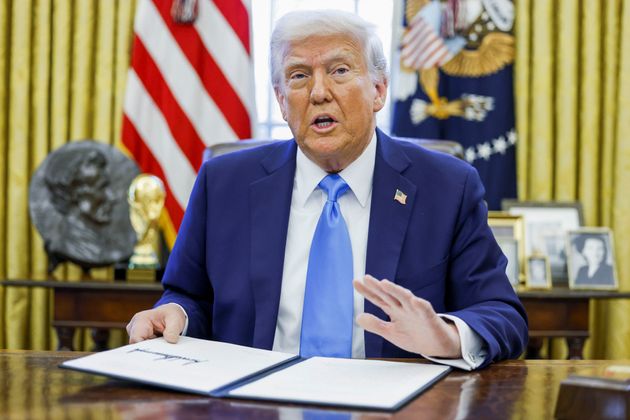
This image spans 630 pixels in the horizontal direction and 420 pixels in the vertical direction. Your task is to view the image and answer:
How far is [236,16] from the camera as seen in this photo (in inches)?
158

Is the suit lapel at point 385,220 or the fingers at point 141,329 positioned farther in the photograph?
the suit lapel at point 385,220

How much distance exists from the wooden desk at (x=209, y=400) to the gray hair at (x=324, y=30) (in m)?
0.90

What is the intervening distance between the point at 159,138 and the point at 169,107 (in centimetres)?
16

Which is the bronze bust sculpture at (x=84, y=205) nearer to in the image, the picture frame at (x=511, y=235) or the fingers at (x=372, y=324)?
the picture frame at (x=511, y=235)

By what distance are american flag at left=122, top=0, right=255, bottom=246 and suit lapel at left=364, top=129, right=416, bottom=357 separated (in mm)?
2137

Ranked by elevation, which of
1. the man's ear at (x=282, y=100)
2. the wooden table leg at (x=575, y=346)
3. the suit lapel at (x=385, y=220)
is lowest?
the wooden table leg at (x=575, y=346)

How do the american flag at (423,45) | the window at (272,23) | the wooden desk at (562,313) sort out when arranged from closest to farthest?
the wooden desk at (562,313), the american flag at (423,45), the window at (272,23)

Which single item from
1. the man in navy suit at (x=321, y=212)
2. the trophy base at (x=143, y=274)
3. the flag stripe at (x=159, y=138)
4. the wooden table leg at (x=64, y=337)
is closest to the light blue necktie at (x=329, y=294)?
the man in navy suit at (x=321, y=212)

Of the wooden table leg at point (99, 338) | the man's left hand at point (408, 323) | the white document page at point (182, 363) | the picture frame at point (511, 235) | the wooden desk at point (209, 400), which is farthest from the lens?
the wooden table leg at point (99, 338)

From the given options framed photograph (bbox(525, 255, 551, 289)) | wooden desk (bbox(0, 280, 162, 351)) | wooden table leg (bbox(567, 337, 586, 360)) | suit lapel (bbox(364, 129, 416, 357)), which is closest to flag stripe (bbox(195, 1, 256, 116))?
wooden desk (bbox(0, 280, 162, 351))

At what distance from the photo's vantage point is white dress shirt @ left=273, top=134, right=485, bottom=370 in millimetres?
1813

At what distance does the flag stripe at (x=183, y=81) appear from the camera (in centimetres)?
399

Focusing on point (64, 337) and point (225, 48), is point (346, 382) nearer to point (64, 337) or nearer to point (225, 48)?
point (64, 337)

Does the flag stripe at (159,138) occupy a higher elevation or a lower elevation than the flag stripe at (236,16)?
lower
